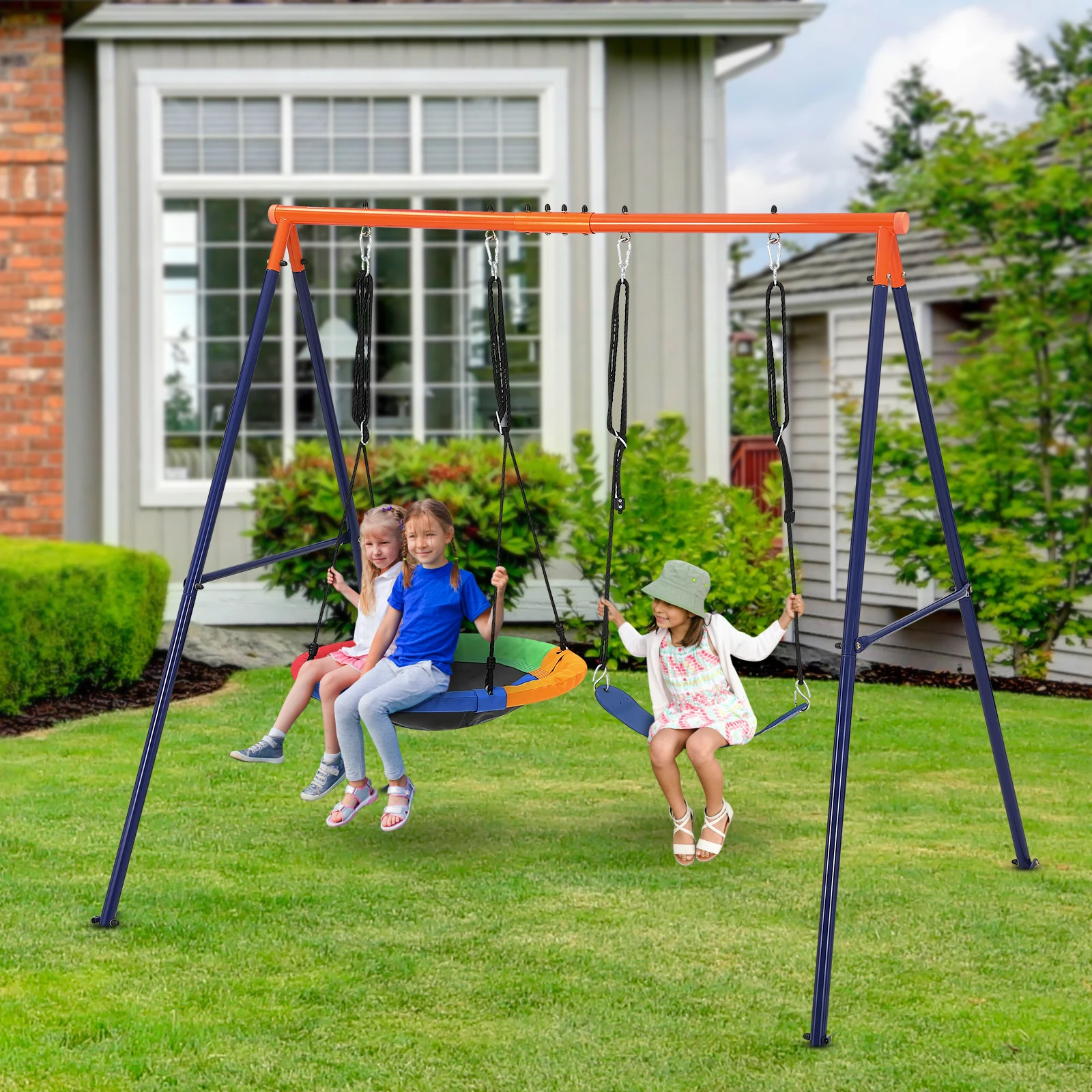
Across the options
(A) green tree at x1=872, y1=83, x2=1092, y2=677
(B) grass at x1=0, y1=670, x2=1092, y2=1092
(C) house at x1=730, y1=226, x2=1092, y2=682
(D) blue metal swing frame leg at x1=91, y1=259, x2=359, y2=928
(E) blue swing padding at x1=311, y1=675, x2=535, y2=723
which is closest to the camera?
(B) grass at x1=0, y1=670, x2=1092, y2=1092

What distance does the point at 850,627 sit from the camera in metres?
4.16

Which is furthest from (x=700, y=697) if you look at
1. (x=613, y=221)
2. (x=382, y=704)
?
(x=613, y=221)

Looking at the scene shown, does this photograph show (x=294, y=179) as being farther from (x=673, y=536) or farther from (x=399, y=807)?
(x=399, y=807)

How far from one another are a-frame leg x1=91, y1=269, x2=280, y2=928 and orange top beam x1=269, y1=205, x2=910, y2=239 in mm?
298

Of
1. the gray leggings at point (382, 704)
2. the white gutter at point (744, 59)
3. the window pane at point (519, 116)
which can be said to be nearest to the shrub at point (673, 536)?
the window pane at point (519, 116)

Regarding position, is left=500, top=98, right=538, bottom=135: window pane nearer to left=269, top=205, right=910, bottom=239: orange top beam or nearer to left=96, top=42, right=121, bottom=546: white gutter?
left=96, top=42, right=121, bottom=546: white gutter

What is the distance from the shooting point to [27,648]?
25.7 ft

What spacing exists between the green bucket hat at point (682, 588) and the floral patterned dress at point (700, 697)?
0.55 feet

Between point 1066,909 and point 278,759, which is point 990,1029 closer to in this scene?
point 1066,909

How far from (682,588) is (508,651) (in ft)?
2.32

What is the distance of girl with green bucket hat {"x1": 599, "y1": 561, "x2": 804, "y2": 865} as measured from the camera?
5227 mm

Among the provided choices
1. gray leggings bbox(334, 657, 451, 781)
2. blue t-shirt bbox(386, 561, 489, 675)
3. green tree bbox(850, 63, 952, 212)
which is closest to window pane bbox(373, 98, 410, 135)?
blue t-shirt bbox(386, 561, 489, 675)

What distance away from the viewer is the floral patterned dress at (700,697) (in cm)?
527

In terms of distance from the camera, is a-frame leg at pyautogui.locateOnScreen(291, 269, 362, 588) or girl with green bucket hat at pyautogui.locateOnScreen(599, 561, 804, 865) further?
a-frame leg at pyautogui.locateOnScreen(291, 269, 362, 588)
